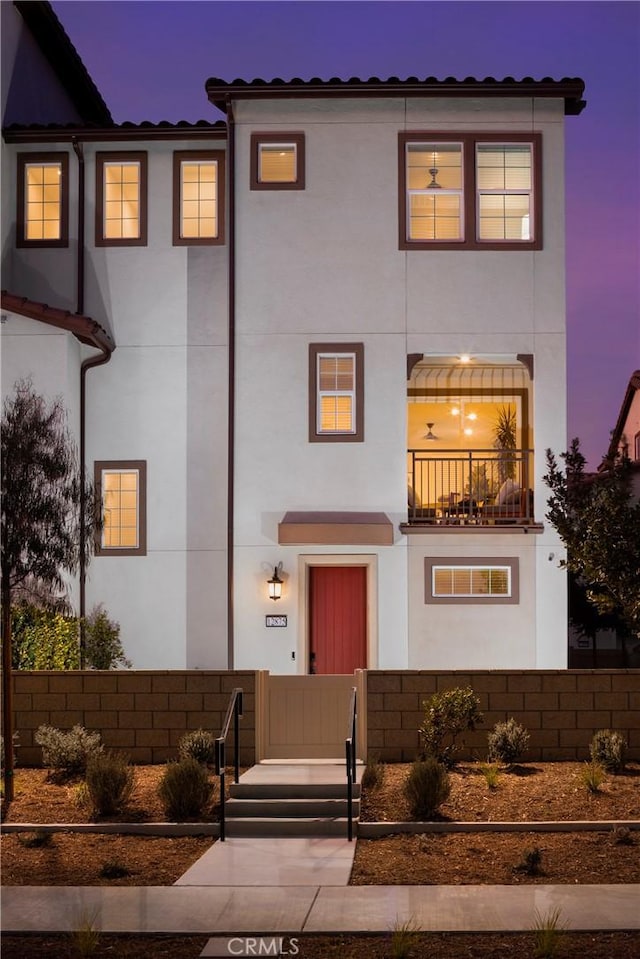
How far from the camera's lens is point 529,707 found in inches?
611

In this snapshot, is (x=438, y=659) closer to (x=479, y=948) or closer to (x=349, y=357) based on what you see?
(x=349, y=357)

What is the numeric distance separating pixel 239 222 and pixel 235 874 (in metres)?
12.0

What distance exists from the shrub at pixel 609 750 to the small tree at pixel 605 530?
1778 mm

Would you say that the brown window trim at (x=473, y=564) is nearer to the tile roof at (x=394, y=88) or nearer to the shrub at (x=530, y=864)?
the tile roof at (x=394, y=88)

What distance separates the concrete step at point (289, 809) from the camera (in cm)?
1289

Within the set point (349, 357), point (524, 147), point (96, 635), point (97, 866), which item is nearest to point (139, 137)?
point (349, 357)

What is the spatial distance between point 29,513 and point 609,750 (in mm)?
7813

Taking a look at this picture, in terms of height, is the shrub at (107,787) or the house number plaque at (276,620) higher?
the house number plaque at (276,620)

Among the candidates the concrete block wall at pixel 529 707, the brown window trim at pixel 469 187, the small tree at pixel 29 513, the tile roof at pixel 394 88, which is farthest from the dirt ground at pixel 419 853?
the tile roof at pixel 394 88

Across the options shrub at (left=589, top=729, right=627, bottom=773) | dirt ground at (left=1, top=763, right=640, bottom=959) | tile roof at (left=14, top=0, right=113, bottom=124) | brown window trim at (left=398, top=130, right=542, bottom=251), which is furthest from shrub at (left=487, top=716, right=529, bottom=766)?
tile roof at (left=14, top=0, right=113, bottom=124)

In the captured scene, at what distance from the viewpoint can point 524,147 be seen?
19594mm

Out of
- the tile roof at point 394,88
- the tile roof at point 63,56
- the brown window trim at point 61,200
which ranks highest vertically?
the tile roof at point 63,56

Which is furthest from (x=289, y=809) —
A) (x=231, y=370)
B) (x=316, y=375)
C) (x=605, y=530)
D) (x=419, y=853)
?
(x=231, y=370)

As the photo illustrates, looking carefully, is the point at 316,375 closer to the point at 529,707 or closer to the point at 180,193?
the point at 180,193
